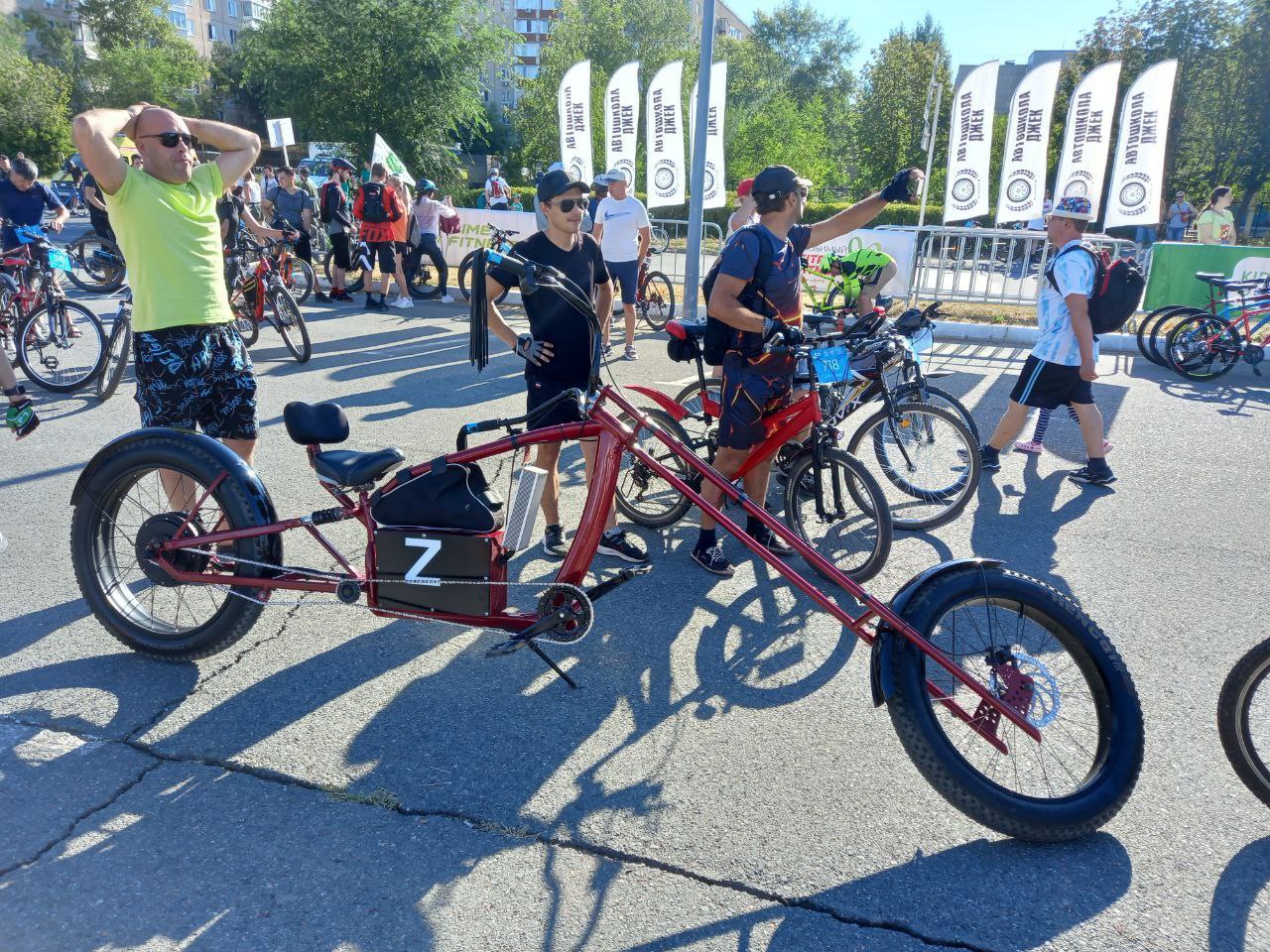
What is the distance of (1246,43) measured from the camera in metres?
32.3

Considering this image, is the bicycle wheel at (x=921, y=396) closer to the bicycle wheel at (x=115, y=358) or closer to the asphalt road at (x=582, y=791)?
the asphalt road at (x=582, y=791)

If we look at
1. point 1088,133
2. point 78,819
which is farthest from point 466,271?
point 1088,133

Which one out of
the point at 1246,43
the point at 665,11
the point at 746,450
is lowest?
the point at 746,450

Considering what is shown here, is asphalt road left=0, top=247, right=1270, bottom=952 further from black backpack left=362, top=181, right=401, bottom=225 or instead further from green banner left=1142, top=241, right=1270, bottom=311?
green banner left=1142, top=241, right=1270, bottom=311

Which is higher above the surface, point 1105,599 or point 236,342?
point 236,342

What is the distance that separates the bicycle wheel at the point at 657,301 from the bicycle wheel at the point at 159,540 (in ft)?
26.6

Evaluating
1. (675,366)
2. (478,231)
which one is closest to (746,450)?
(675,366)

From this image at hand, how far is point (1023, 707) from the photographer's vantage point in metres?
2.63

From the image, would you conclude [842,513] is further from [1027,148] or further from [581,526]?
[1027,148]

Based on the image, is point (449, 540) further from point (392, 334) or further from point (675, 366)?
point (392, 334)

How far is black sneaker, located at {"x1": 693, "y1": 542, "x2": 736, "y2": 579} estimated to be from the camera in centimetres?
440

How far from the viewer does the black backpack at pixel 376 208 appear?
1173cm

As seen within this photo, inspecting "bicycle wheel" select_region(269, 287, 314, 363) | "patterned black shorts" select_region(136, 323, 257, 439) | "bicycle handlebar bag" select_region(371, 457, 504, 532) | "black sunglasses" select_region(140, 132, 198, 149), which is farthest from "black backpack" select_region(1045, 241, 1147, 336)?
"bicycle wheel" select_region(269, 287, 314, 363)

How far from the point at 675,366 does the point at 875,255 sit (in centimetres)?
258
